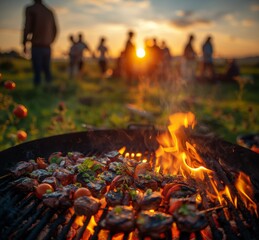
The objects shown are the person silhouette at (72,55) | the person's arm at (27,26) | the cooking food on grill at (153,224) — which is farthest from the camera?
the person silhouette at (72,55)

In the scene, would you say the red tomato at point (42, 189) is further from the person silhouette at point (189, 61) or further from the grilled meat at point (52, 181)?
the person silhouette at point (189, 61)

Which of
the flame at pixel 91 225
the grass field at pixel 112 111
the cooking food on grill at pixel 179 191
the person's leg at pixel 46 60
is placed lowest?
the grass field at pixel 112 111

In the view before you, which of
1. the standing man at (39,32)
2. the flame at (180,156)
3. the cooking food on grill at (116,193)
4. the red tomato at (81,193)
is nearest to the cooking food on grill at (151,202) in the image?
the cooking food on grill at (116,193)

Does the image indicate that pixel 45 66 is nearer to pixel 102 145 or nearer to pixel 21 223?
pixel 102 145

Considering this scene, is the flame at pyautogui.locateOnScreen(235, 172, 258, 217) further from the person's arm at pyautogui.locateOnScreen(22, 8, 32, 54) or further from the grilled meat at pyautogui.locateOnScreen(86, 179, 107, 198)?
the person's arm at pyautogui.locateOnScreen(22, 8, 32, 54)

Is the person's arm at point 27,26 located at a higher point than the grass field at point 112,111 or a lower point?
higher

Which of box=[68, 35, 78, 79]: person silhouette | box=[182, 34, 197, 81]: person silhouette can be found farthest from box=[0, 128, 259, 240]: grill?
box=[182, 34, 197, 81]: person silhouette

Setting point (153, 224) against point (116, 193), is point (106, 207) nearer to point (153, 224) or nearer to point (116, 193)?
point (116, 193)

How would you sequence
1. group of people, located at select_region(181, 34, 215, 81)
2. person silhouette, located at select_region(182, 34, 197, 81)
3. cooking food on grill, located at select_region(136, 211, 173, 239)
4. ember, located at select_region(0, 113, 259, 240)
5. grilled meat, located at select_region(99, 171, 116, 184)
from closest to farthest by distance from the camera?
1. cooking food on grill, located at select_region(136, 211, 173, 239)
2. ember, located at select_region(0, 113, 259, 240)
3. grilled meat, located at select_region(99, 171, 116, 184)
4. person silhouette, located at select_region(182, 34, 197, 81)
5. group of people, located at select_region(181, 34, 215, 81)
